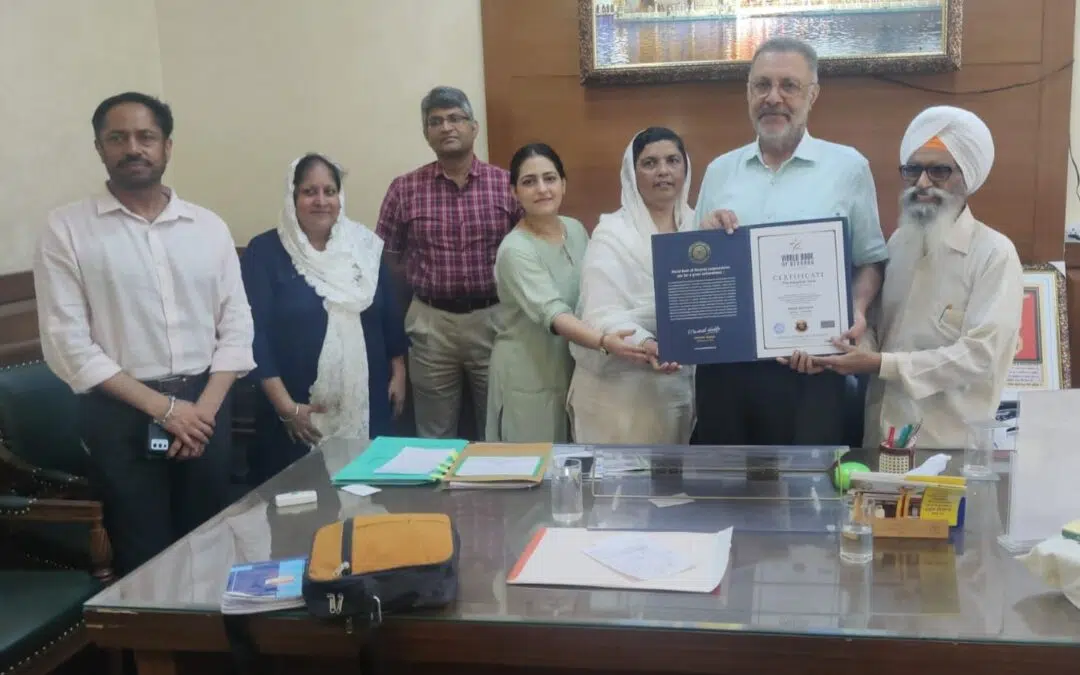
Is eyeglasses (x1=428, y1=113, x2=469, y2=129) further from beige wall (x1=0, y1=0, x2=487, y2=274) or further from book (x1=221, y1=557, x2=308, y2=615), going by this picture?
book (x1=221, y1=557, x2=308, y2=615)

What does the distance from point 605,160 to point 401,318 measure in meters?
1.09

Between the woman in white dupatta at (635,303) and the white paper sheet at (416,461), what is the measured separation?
2.06 ft

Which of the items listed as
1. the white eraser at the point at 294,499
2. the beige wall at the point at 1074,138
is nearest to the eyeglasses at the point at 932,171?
the beige wall at the point at 1074,138

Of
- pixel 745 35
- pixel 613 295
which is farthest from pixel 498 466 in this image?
pixel 745 35

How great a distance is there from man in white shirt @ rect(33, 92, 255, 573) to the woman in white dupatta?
3.45ft

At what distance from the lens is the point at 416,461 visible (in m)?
2.00

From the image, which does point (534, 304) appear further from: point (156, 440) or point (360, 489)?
point (156, 440)

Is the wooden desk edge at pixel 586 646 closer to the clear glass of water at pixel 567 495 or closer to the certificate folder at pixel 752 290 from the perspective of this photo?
the clear glass of water at pixel 567 495

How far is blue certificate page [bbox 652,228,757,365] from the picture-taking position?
7.41ft

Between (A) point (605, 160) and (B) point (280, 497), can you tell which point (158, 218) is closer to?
(B) point (280, 497)

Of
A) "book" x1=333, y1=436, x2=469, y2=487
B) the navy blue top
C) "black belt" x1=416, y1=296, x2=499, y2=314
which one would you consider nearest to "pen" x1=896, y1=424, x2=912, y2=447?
"book" x1=333, y1=436, x2=469, y2=487

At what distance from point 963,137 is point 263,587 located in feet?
6.21

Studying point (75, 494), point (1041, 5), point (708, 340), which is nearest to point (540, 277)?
point (708, 340)

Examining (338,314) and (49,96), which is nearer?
(338,314)
